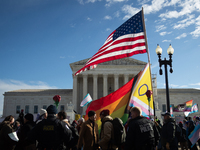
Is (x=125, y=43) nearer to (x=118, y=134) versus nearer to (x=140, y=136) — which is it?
(x=118, y=134)

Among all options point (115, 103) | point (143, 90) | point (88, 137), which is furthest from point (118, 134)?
point (143, 90)

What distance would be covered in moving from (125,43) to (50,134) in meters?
6.01

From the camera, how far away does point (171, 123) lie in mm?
7547

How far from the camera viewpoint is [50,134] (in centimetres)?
479

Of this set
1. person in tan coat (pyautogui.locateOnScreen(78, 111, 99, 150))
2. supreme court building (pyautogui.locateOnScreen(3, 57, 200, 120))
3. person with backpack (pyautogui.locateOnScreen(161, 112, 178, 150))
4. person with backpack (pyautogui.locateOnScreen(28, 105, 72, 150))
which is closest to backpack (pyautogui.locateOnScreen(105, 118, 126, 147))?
person in tan coat (pyautogui.locateOnScreen(78, 111, 99, 150))

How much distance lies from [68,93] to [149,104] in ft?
154

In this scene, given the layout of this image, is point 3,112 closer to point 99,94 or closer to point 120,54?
point 99,94

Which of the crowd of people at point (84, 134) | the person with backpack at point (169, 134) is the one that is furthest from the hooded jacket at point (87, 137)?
the person with backpack at point (169, 134)

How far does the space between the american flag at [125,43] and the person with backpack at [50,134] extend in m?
5.13

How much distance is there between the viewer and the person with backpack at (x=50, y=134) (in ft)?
15.7

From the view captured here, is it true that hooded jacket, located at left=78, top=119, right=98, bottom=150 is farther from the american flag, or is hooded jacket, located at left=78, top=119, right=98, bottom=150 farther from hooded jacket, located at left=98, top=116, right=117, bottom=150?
the american flag

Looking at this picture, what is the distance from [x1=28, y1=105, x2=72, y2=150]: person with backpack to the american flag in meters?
5.13

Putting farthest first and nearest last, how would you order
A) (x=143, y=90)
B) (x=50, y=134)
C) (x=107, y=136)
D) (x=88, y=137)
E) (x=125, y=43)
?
(x=125, y=43)
(x=143, y=90)
(x=88, y=137)
(x=107, y=136)
(x=50, y=134)

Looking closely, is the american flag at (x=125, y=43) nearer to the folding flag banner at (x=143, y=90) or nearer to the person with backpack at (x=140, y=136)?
the folding flag banner at (x=143, y=90)
